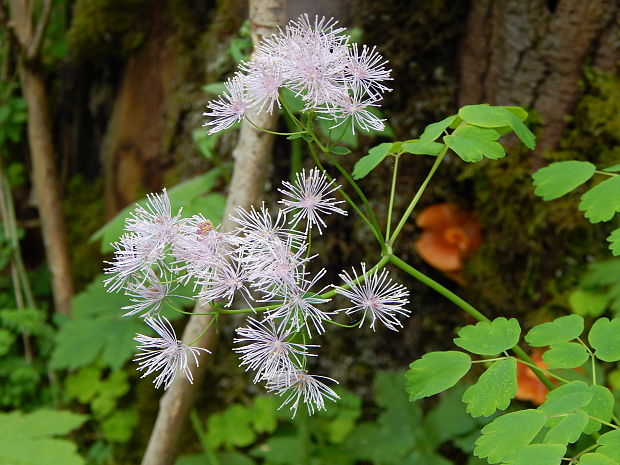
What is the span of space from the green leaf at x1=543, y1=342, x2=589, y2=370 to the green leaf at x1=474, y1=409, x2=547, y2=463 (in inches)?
5.6

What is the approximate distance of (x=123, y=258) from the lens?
93 centimetres

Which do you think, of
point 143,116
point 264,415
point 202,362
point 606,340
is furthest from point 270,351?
point 143,116

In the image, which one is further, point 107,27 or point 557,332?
point 107,27

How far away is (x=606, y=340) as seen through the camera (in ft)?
3.19

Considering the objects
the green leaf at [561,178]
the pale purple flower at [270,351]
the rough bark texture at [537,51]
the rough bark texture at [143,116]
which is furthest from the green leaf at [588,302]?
the rough bark texture at [143,116]

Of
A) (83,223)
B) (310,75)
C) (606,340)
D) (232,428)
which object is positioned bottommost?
(232,428)

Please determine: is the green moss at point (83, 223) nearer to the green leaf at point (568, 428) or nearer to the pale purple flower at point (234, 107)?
the pale purple flower at point (234, 107)

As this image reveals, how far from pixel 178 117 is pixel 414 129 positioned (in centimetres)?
93

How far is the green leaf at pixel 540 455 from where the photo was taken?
0.77m

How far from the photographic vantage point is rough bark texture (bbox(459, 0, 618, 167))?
1877 mm

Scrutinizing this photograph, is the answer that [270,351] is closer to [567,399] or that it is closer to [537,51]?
[567,399]

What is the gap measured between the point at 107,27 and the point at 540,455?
2507 mm

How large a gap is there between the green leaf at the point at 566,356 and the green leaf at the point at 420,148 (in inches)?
14.5

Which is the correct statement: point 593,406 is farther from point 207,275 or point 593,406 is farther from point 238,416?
point 238,416
